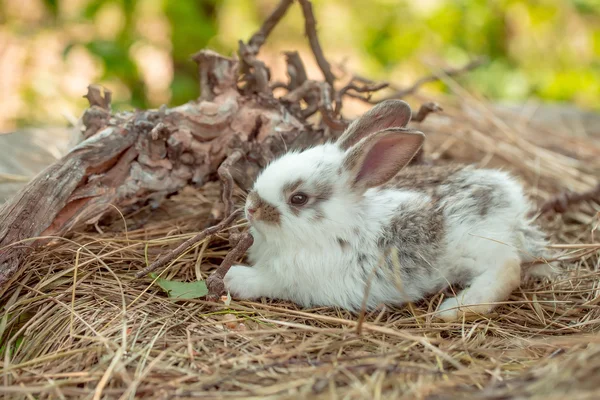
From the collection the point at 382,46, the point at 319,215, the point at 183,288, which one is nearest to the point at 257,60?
the point at 319,215

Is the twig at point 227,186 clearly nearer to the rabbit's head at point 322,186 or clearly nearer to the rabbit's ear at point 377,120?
the rabbit's head at point 322,186

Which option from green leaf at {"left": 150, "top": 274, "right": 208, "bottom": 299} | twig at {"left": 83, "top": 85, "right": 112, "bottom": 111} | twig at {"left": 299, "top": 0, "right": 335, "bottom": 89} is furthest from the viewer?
twig at {"left": 299, "top": 0, "right": 335, "bottom": 89}

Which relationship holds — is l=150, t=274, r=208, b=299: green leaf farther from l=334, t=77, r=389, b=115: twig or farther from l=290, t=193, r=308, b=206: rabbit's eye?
l=334, t=77, r=389, b=115: twig

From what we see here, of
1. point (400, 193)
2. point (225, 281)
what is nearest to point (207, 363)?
point (225, 281)

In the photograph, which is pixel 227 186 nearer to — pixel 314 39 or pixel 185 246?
pixel 185 246

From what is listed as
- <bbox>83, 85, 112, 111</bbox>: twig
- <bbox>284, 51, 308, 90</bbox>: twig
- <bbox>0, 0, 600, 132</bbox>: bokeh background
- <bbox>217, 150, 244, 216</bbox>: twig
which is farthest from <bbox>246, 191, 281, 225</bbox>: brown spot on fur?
<bbox>0, 0, 600, 132</bbox>: bokeh background

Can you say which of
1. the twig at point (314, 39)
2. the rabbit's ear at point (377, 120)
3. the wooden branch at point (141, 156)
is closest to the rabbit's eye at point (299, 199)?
the rabbit's ear at point (377, 120)

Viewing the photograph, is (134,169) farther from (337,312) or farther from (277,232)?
(337,312)
